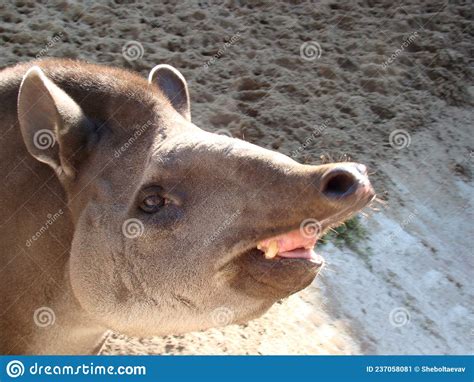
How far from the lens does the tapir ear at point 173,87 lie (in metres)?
5.47

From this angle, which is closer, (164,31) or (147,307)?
(147,307)

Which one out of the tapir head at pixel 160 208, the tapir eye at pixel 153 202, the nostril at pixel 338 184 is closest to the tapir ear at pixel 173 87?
the tapir head at pixel 160 208

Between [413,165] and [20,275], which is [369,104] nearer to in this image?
[413,165]

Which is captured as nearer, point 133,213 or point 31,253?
point 133,213

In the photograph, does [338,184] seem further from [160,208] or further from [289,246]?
[160,208]

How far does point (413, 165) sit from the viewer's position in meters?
9.39

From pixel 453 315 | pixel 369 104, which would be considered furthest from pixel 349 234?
pixel 369 104

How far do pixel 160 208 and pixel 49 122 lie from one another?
72cm

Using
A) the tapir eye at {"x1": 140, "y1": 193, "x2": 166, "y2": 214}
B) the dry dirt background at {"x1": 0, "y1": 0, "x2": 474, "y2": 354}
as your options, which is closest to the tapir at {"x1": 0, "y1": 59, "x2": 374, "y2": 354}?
the tapir eye at {"x1": 140, "y1": 193, "x2": 166, "y2": 214}

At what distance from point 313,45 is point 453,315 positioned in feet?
13.1

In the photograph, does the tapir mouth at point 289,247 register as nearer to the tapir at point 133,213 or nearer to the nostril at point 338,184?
the tapir at point 133,213

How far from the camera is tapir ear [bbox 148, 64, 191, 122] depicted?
547 centimetres

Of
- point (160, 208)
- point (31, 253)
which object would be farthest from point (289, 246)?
point (31, 253)

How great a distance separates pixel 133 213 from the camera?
15.7ft
